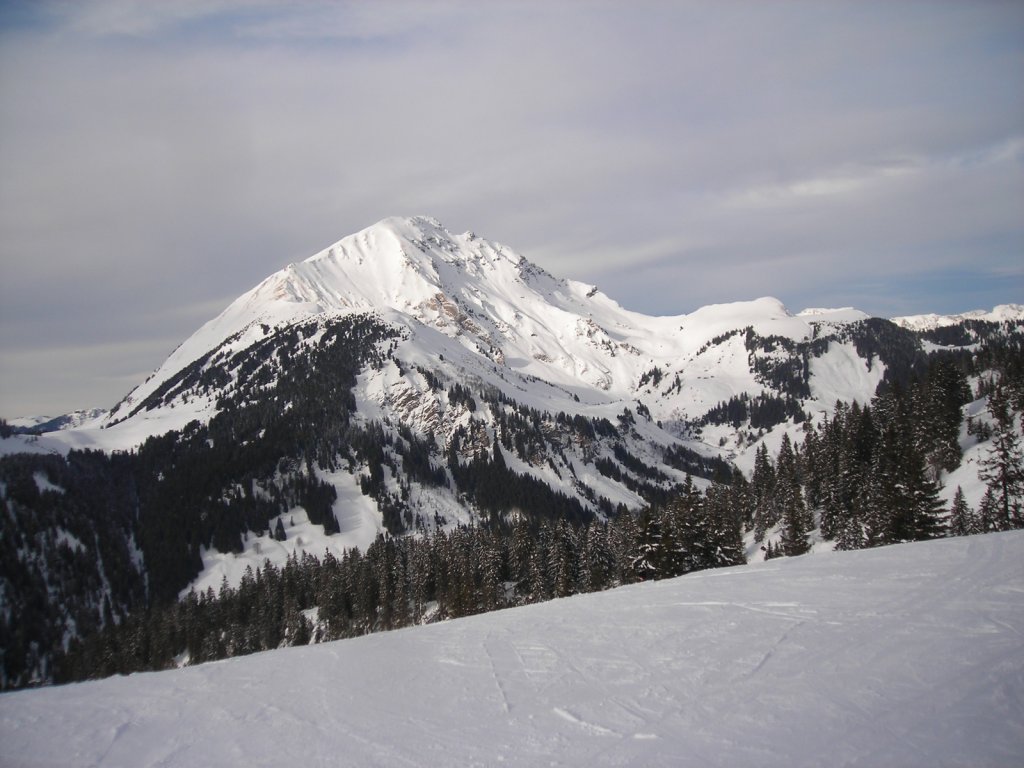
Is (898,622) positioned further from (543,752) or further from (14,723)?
(14,723)

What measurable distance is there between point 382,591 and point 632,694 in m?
A: 69.1

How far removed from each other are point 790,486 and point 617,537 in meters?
22.9

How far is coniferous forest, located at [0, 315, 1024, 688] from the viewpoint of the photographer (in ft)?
163

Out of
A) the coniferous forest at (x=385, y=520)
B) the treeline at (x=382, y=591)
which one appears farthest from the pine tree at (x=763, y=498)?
the treeline at (x=382, y=591)

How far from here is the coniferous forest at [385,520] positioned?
163 feet

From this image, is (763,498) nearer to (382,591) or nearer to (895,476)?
(895,476)

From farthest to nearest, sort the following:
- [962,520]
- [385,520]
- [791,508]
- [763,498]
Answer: [385,520]
[763,498]
[791,508]
[962,520]

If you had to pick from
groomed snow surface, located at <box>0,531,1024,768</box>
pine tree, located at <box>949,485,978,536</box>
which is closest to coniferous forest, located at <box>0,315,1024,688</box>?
pine tree, located at <box>949,485,978,536</box>

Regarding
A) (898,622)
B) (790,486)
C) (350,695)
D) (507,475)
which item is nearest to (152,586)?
(507,475)

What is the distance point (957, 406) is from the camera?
236 ft

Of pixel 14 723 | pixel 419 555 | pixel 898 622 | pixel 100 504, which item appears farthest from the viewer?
pixel 100 504

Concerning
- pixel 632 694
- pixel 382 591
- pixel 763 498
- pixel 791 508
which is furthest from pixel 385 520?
pixel 632 694

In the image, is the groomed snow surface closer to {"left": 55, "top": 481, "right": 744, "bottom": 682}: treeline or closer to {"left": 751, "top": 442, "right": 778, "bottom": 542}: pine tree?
{"left": 55, "top": 481, "right": 744, "bottom": 682}: treeline

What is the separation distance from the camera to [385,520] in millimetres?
145250
